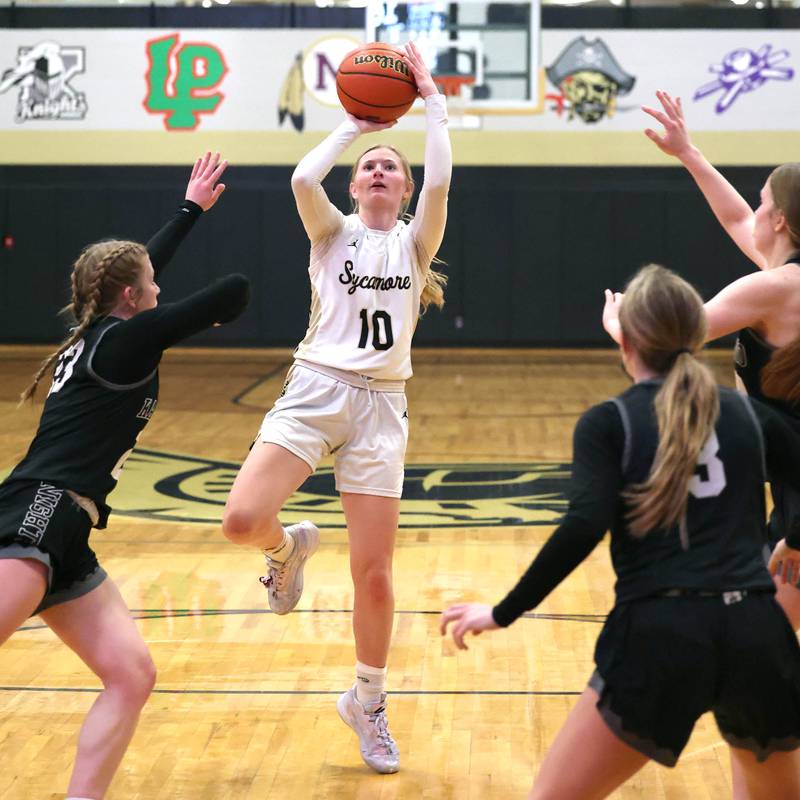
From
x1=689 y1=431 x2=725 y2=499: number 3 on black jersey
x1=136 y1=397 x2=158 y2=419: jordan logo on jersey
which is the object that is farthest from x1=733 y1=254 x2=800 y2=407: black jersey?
x1=136 y1=397 x2=158 y2=419: jordan logo on jersey

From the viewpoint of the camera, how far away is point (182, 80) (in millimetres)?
16984

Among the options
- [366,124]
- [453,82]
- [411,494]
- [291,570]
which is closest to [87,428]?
[291,570]

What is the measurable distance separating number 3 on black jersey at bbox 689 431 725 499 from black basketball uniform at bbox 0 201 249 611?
3.97 feet

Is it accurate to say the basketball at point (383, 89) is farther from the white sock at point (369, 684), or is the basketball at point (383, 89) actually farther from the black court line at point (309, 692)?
the black court line at point (309, 692)

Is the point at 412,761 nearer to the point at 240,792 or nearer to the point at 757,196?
the point at 240,792

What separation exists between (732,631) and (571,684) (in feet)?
7.41

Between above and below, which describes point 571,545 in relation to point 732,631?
above

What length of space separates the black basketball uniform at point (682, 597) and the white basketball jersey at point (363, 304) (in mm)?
1526

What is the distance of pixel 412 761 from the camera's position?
Result: 12.4ft

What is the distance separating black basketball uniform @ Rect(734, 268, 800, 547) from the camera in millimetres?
3180

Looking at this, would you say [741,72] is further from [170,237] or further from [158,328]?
[158,328]

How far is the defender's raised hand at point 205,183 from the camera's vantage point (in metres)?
3.85

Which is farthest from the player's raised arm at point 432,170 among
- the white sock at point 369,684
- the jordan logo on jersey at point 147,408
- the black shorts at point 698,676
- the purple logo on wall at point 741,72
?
the purple logo on wall at point 741,72

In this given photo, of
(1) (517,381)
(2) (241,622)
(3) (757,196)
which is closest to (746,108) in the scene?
(3) (757,196)
